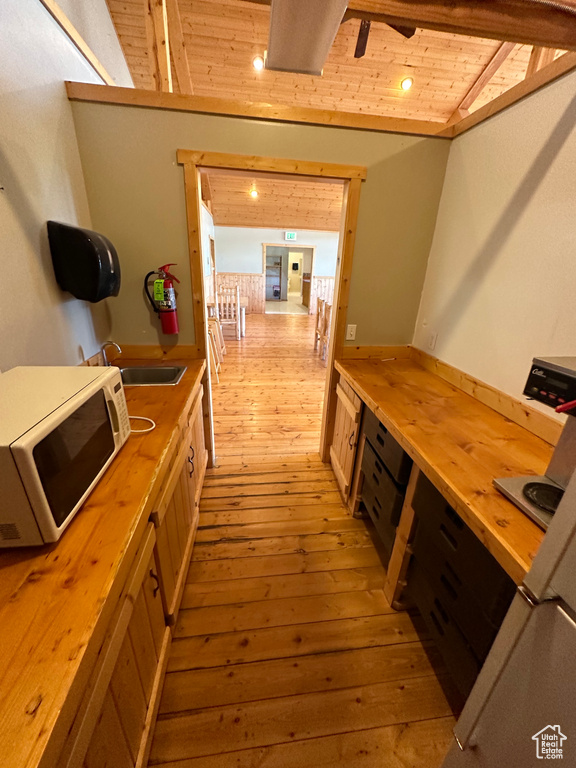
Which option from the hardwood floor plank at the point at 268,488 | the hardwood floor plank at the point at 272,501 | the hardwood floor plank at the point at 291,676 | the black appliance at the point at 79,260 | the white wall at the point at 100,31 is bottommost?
the hardwood floor plank at the point at 291,676

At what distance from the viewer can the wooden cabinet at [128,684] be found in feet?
1.93

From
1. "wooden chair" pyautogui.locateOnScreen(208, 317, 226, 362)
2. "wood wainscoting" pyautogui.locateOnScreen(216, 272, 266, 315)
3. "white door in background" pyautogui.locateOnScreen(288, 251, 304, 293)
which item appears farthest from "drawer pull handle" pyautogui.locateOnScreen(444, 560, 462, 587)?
"white door in background" pyautogui.locateOnScreen(288, 251, 304, 293)

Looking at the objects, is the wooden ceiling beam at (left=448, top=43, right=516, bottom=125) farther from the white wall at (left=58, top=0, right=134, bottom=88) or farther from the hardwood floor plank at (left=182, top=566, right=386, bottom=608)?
the hardwood floor plank at (left=182, top=566, right=386, bottom=608)

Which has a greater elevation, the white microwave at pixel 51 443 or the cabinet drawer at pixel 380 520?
the white microwave at pixel 51 443

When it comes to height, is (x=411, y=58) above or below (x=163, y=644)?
above

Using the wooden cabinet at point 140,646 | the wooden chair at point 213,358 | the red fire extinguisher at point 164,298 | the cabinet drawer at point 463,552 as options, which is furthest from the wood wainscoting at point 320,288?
the cabinet drawer at point 463,552

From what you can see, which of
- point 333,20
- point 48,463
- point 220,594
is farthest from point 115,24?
point 220,594

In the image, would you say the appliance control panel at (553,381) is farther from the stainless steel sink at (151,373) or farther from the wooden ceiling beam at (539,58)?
the wooden ceiling beam at (539,58)

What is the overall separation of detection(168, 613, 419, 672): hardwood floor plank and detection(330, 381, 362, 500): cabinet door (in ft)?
2.55

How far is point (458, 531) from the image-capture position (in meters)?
1.02

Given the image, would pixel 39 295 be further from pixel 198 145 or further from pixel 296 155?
pixel 296 155

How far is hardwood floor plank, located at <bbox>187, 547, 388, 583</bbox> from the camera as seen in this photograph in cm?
165

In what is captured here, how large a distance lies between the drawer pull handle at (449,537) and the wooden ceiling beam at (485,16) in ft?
5.38

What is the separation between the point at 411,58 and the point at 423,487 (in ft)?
14.2
